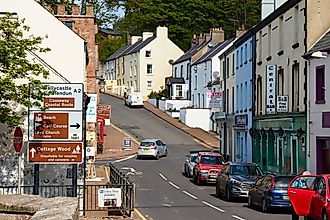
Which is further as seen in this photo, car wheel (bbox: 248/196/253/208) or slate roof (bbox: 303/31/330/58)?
slate roof (bbox: 303/31/330/58)

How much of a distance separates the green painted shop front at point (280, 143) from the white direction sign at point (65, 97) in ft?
48.8

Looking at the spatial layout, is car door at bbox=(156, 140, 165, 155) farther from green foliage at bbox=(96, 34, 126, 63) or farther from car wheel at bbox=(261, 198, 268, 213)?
green foliage at bbox=(96, 34, 126, 63)

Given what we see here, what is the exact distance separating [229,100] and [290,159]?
74.3 feet

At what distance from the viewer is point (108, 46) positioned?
5187 inches

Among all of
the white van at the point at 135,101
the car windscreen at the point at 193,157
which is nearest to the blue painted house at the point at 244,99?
the car windscreen at the point at 193,157

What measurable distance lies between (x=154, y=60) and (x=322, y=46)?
73.2 m

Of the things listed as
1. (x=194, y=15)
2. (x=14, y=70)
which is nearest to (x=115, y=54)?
(x=194, y=15)

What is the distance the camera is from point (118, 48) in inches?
5098

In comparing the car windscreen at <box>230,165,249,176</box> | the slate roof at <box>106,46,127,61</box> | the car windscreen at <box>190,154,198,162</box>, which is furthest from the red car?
the slate roof at <box>106,46,127,61</box>

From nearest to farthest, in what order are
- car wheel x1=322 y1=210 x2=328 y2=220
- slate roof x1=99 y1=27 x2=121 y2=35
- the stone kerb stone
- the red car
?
the stone kerb stone < car wheel x1=322 y1=210 x2=328 y2=220 < the red car < slate roof x1=99 y1=27 x2=121 y2=35

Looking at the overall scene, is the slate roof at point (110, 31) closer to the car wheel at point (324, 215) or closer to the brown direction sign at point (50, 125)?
the brown direction sign at point (50, 125)

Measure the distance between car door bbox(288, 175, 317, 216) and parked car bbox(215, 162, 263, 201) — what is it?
843 cm

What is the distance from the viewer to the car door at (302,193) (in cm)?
2206

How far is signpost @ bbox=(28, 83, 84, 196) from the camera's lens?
24438 mm
